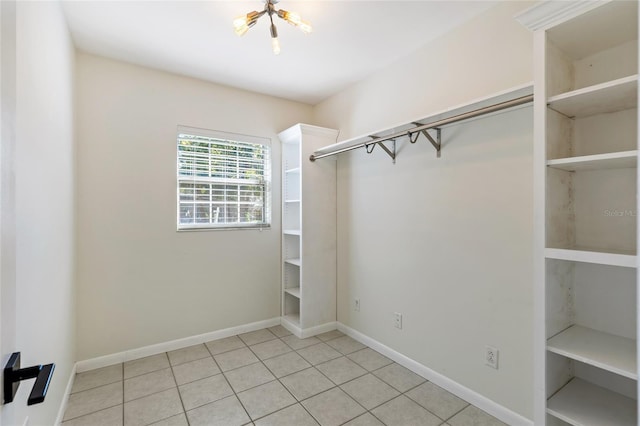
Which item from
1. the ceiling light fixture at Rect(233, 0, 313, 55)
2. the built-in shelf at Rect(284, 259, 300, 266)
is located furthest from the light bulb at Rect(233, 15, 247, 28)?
the built-in shelf at Rect(284, 259, 300, 266)

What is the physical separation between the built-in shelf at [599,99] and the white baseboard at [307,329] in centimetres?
265

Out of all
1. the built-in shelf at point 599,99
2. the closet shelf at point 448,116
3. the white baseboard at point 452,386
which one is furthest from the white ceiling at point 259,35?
the white baseboard at point 452,386

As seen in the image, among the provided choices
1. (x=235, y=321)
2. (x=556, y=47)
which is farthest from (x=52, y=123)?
(x=556, y=47)

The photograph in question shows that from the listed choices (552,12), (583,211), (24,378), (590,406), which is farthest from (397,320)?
(24,378)

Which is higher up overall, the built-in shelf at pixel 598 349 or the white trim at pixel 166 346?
the built-in shelf at pixel 598 349

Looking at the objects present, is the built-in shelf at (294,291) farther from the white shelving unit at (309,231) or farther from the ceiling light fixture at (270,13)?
the ceiling light fixture at (270,13)

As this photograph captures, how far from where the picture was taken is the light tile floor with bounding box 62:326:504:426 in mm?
1900

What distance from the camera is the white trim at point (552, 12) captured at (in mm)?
1231

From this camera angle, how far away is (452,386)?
215 centimetres

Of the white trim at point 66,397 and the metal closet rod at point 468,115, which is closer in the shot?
the metal closet rod at point 468,115

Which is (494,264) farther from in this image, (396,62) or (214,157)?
(214,157)

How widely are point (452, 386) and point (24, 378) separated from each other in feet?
7.62

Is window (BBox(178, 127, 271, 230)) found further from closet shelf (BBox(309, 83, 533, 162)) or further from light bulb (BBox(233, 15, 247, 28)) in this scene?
light bulb (BBox(233, 15, 247, 28))

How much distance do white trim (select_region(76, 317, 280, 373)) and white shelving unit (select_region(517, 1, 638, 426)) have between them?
2536 millimetres
